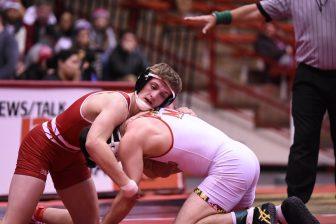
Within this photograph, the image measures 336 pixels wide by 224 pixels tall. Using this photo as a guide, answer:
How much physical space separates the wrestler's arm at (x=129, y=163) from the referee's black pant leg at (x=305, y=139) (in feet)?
5.61

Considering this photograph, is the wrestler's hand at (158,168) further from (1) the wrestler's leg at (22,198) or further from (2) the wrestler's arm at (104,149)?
(1) the wrestler's leg at (22,198)

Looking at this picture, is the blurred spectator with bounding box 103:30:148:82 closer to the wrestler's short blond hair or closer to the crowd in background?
the crowd in background

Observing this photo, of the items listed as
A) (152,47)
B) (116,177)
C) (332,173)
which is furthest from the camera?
(152,47)

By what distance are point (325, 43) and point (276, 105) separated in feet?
24.5

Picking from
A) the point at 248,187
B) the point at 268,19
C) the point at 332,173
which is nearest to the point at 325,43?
the point at 268,19

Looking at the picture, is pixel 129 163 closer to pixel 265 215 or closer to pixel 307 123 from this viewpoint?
pixel 265 215

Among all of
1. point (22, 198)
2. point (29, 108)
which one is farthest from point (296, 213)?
point (29, 108)

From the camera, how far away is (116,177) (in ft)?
19.3

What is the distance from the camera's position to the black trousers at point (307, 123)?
720 centimetres

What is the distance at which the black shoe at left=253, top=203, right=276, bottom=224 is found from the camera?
6168 millimetres

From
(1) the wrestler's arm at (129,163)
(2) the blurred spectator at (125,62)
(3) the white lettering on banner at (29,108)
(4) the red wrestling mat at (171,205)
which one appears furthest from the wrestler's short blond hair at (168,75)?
(2) the blurred spectator at (125,62)

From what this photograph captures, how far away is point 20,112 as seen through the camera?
9164 millimetres

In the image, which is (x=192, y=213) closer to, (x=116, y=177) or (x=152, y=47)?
(x=116, y=177)

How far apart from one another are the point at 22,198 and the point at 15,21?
259 inches
